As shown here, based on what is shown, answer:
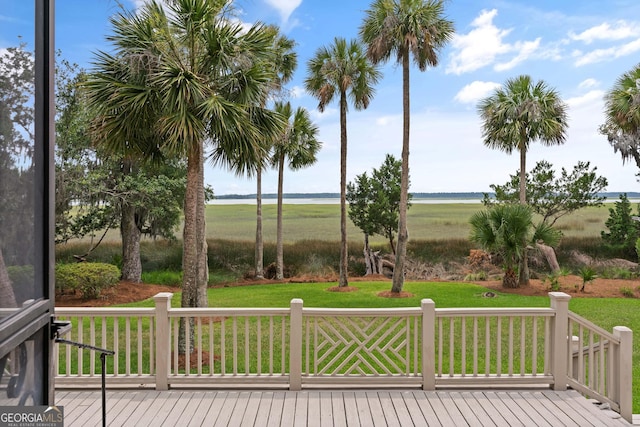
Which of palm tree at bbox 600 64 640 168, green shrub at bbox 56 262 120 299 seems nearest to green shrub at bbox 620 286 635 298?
palm tree at bbox 600 64 640 168

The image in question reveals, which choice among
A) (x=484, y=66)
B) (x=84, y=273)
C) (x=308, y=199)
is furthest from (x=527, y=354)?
(x=484, y=66)

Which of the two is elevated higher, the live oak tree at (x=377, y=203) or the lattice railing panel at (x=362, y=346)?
the live oak tree at (x=377, y=203)

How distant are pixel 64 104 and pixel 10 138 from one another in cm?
1116

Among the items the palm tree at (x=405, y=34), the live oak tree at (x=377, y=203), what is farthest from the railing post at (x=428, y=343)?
the live oak tree at (x=377, y=203)

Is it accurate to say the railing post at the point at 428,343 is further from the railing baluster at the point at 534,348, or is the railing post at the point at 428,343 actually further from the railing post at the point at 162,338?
the railing post at the point at 162,338

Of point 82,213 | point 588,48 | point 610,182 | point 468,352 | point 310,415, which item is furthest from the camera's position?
point 588,48

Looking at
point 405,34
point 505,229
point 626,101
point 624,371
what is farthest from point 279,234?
point 624,371

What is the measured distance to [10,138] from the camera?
5.48 feet

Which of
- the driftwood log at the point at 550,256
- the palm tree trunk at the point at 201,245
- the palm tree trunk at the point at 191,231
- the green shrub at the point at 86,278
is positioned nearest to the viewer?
the palm tree trunk at the point at 191,231

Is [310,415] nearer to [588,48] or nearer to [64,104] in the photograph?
[64,104]

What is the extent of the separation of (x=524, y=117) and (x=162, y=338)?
11673 mm

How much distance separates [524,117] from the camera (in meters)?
12.8

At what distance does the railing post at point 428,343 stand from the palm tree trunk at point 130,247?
1099 centimetres

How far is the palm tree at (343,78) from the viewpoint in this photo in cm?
1266
